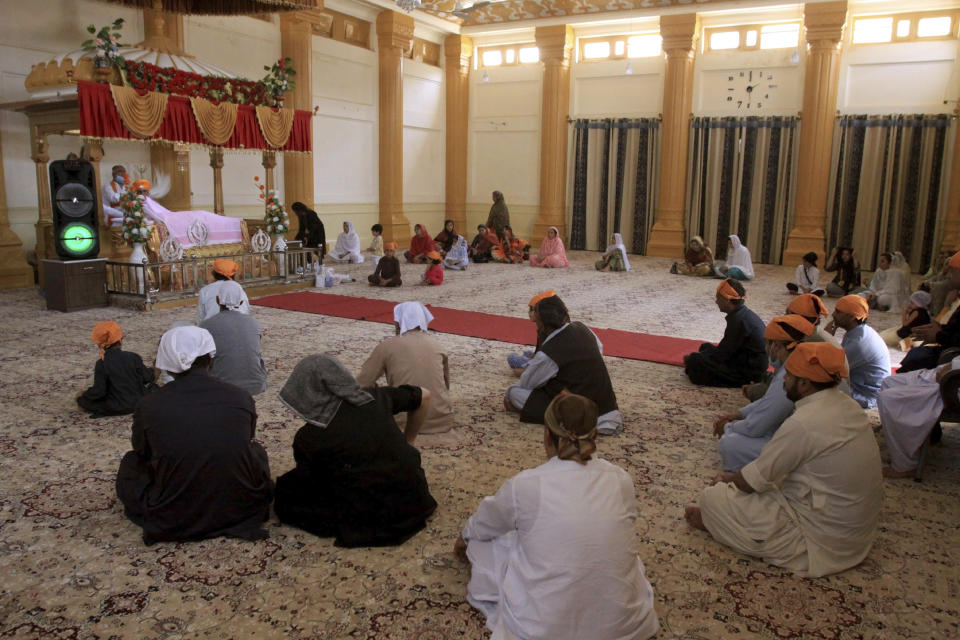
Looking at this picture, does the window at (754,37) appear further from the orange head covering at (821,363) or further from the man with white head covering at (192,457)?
the man with white head covering at (192,457)

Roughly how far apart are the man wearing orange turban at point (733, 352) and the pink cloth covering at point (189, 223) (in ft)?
18.7

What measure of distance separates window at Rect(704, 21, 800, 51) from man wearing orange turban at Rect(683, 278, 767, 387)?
9223 millimetres

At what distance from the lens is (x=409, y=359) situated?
11.8ft

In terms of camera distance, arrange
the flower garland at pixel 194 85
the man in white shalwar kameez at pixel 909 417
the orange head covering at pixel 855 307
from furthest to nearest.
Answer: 1. the flower garland at pixel 194 85
2. the orange head covering at pixel 855 307
3. the man in white shalwar kameez at pixel 909 417

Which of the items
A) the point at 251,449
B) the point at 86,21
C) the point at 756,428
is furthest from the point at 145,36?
the point at 756,428

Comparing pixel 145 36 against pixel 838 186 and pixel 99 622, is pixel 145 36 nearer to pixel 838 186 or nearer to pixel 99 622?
pixel 99 622

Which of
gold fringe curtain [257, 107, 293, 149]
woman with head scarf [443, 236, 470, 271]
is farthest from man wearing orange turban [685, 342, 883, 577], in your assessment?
woman with head scarf [443, 236, 470, 271]

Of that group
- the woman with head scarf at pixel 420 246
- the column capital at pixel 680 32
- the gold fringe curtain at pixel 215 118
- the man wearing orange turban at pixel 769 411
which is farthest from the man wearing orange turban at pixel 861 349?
the column capital at pixel 680 32

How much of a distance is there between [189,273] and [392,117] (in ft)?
20.3

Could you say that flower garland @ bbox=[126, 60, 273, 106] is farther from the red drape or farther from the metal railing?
the metal railing

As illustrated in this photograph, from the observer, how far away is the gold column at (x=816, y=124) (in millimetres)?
11406

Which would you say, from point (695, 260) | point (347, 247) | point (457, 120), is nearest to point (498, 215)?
point (457, 120)

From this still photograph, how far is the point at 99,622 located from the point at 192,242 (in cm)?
661

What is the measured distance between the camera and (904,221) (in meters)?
11.4
